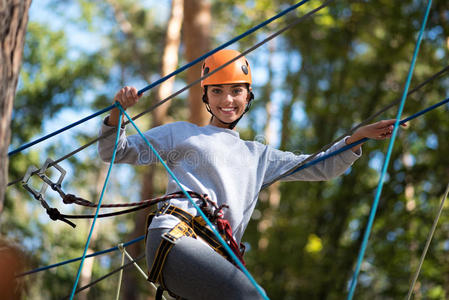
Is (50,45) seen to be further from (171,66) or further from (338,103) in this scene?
(338,103)

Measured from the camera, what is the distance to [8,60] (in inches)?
78.2

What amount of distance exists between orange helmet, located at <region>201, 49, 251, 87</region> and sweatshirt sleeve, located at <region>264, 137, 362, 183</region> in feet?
1.15

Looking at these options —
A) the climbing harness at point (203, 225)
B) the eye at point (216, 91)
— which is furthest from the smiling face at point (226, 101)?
the climbing harness at point (203, 225)

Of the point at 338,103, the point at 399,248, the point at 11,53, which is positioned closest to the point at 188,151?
the point at 11,53

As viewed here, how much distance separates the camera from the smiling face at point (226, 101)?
2465 mm

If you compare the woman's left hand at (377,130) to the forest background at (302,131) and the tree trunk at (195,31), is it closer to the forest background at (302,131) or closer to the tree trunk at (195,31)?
the forest background at (302,131)

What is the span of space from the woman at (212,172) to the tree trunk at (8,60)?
0.46 meters

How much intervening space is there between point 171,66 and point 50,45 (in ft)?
19.2

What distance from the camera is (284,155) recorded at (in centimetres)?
253

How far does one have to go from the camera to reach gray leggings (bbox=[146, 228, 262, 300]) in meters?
1.90

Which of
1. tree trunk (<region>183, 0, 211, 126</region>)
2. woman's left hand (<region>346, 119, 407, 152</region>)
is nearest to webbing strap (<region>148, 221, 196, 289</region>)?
woman's left hand (<region>346, 119, 407, 152</region>)

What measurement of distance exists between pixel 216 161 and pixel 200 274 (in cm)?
49

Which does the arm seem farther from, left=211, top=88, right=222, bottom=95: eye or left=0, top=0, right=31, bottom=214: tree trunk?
left=0, top=0, right=31, bottom=214: tree trunk

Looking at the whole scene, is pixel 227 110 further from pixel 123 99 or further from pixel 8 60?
pixel 8 60
